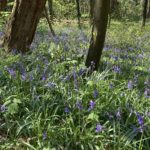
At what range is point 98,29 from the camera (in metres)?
6.35

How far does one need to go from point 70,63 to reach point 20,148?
2.66m

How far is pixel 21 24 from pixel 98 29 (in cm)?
251

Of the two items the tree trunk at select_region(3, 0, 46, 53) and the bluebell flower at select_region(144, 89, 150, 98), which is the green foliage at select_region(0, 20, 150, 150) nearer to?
the bluebell flower at select_region(144, 89, 150, 98)

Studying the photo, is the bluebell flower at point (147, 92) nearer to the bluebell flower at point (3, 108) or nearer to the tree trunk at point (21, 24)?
the bluebell flower at point (3, 108)

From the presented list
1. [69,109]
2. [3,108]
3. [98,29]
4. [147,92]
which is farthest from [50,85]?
[98,29]

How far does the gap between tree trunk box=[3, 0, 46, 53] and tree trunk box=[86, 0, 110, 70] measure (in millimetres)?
2099

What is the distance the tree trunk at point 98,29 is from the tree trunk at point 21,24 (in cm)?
210

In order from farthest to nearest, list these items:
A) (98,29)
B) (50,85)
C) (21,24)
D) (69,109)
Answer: (21,24) → (98,29) → (50,85) → (69,109)

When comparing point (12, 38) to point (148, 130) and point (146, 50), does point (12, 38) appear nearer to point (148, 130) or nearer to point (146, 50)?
point (146, 50)

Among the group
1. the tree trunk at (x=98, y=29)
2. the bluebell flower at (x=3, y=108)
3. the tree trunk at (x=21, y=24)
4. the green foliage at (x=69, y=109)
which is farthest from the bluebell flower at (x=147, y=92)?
the tree trunk at (x=21, y=24)

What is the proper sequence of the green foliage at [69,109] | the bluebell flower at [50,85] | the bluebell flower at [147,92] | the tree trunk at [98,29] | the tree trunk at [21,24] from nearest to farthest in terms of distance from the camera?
1. the green foliage at [69,109]
2. the bluebell flower at [147,92]
3. the bluebell flower at [50,85]
4. the tree trunk at [98,29]
5. the tree trunk at [21,24]

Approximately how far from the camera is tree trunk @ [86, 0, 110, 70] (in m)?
6.16

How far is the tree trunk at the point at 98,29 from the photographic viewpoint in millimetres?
6162

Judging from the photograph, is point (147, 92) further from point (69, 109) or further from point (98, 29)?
point (98, 29)
